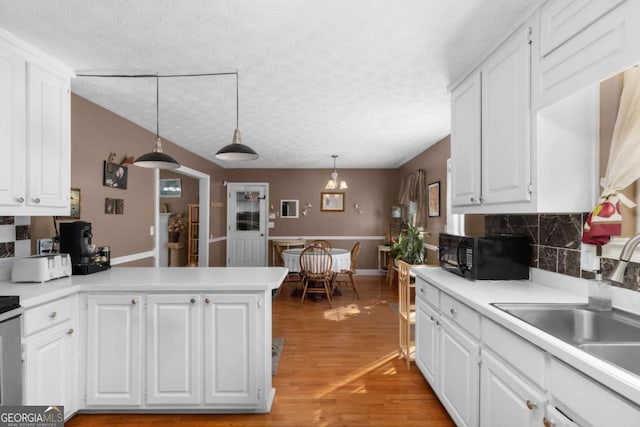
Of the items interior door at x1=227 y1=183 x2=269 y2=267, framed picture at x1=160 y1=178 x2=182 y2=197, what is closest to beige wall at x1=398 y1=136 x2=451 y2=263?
interior door at x1=227 y1=183 x2=269 y2=267

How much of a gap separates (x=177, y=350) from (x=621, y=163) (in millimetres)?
2671

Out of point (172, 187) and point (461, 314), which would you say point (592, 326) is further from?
point (172, 187)

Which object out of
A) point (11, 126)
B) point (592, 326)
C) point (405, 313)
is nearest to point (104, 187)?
point (11, 126)

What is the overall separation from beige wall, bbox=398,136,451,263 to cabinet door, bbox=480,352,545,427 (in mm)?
3056

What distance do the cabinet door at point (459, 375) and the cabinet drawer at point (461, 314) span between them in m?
0.05

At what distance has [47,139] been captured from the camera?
2240 millimetres

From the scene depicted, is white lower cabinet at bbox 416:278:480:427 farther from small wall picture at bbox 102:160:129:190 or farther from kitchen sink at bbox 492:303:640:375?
small wall picture at bbox 102:160:129:190

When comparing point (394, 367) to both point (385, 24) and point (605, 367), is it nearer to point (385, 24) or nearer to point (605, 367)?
point (605, 367)

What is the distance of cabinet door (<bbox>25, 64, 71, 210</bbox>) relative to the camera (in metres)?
2.12

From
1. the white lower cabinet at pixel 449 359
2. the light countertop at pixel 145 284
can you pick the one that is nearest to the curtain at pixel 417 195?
the white lower cabinet at pixel 449 359

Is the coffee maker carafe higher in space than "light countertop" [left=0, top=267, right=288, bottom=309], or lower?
higher

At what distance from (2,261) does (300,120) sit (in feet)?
9.17

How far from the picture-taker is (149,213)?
4086 millimetres

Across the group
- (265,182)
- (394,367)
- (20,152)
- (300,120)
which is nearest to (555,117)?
(394,367)
